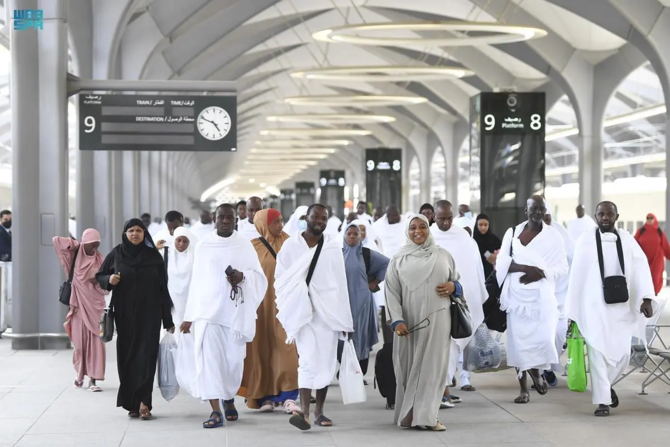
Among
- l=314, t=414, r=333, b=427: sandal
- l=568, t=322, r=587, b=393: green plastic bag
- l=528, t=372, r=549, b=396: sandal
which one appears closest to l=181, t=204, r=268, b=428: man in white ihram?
l=314, t=414, r=333, b=427: sandal

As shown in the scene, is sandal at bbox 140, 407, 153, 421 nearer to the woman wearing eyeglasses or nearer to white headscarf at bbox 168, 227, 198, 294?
white headscarf at bbox 168, 227, 198, 294

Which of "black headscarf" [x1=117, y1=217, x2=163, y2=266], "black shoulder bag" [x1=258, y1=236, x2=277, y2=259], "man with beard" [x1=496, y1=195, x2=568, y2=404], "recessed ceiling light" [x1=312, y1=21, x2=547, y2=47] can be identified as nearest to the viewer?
"black headscarf" [x1=117, y1=217, x2=163, y2=266]

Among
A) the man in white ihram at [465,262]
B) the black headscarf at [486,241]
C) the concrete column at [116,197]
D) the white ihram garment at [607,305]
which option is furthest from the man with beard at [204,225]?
the white ihram garment at [607,305]

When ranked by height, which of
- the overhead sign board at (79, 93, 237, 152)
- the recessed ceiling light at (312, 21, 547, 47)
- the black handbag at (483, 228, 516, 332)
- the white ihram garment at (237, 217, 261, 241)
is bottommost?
the black handbag at (483, 228, 516, 332)

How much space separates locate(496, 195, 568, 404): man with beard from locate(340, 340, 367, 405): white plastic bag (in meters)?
1.92

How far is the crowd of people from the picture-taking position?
8031mm

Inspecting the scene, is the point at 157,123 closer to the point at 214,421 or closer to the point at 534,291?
the point at 534,291

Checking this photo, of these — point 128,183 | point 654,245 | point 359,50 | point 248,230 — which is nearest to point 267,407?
point 248,230

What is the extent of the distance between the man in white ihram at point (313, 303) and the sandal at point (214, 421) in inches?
24.3

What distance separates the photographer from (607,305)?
8.88m

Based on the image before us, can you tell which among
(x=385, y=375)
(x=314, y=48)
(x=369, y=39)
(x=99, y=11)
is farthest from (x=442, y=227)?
(x=314, y=48)

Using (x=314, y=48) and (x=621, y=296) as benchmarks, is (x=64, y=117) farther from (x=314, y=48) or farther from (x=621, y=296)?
(x=314, y=48)

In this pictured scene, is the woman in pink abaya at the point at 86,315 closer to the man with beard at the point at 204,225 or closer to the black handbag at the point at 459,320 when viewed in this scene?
the black handbag at the point at 459,320

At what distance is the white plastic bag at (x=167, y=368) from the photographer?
28.4 feet
